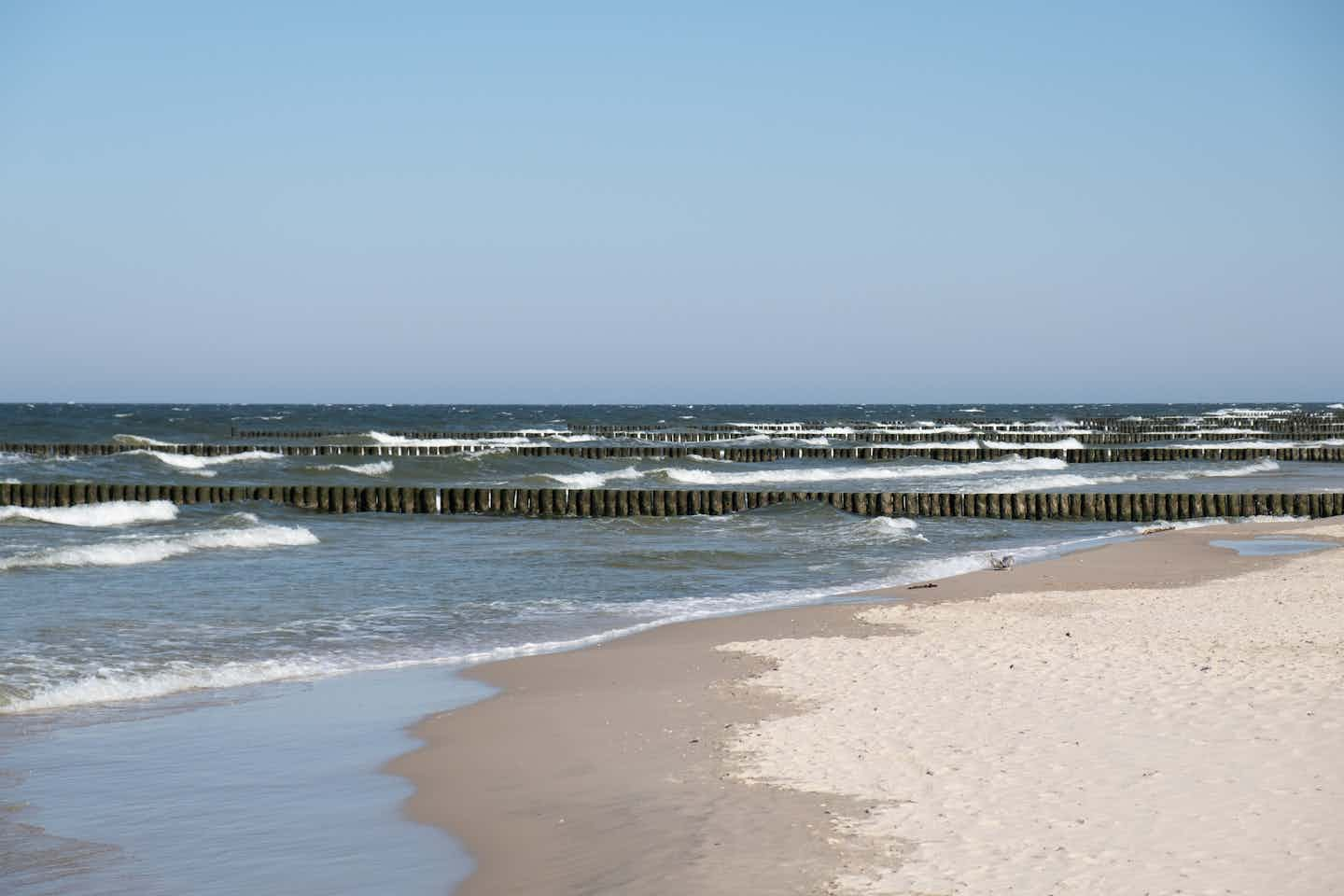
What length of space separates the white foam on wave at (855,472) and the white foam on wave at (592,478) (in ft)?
3.71

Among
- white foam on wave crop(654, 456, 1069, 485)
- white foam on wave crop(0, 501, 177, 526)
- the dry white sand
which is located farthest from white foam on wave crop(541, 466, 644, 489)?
the dry white sand

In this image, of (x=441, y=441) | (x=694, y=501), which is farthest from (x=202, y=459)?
(x=694, y=501)

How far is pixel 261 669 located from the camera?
11.4 m

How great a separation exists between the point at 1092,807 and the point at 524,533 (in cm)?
1997

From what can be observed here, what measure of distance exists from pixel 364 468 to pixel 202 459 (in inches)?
265

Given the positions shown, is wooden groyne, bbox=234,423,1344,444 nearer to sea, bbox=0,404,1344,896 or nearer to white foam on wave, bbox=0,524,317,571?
sea, bbox=0,404,1344,896

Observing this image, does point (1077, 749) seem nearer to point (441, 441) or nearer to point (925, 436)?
point (441, 441)

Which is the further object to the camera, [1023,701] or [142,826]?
[1023,701]

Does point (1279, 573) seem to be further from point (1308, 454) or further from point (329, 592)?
point (1308, 454)

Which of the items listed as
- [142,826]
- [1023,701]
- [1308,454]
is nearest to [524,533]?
[1023,701]

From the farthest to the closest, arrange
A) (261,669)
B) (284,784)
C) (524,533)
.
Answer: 1. (524,533)
2. (261,669)
3. (284,784)

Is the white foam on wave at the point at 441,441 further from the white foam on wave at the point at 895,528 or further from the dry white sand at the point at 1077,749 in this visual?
the dry white sand at the point at 1077,749

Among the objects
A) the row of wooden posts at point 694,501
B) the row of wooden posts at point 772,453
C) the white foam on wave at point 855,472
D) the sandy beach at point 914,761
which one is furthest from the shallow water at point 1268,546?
the row of wooden posts at point 772,453

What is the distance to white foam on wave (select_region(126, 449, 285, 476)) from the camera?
1825 inches
